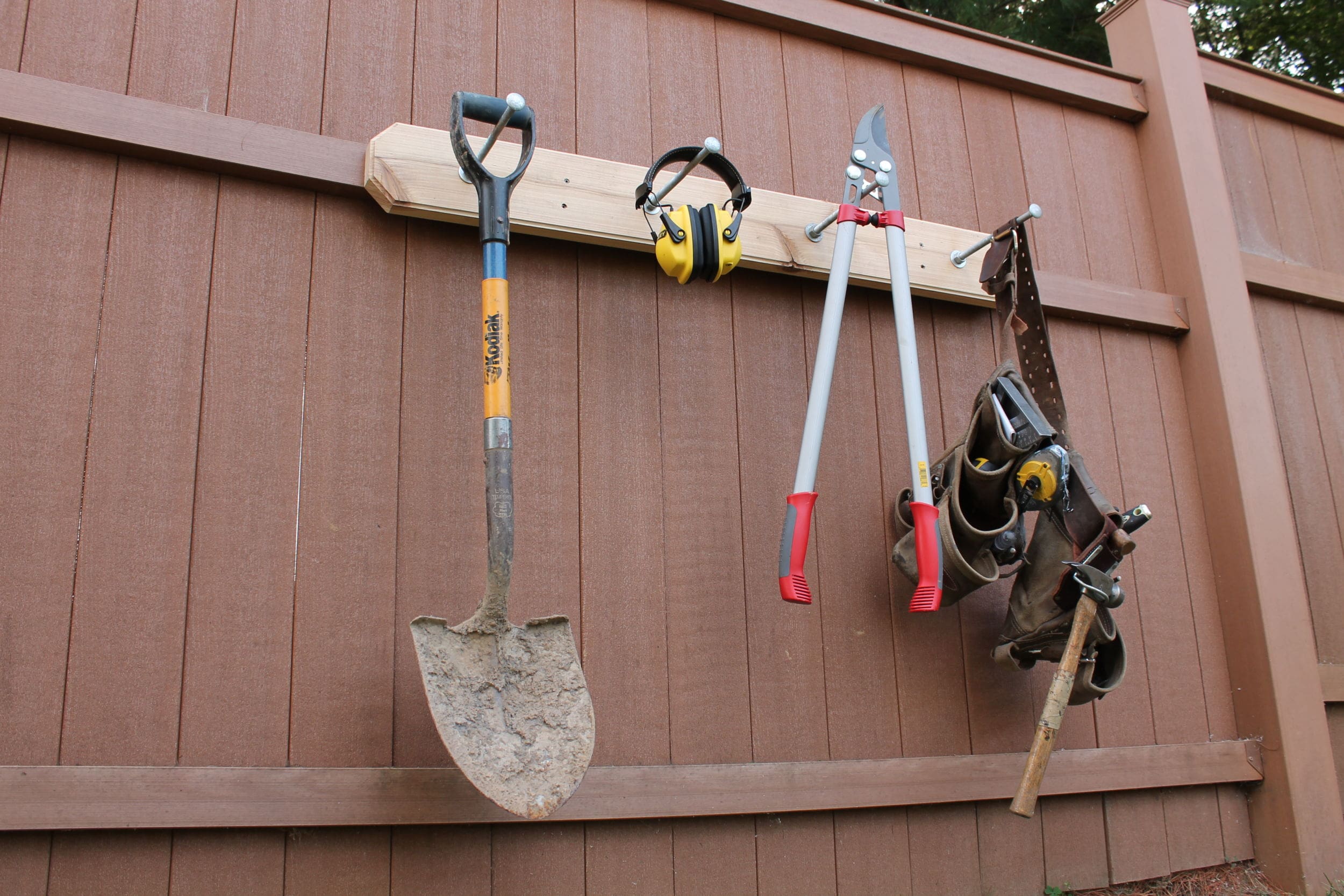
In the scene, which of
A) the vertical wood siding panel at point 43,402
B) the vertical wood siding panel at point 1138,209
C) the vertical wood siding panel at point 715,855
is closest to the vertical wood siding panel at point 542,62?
the vertical wood siding panel at point 43,402

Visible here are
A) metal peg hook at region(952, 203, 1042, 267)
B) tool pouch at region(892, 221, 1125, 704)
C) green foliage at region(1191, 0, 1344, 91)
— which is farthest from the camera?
green foliage at region(1191, 0, 1344, 91)

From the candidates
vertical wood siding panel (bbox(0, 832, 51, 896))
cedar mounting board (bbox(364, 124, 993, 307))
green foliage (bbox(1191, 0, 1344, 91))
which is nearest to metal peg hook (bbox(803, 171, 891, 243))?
cedar mounting board (bbox(364, 124, 993, 307))

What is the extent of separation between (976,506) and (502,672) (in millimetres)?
1099

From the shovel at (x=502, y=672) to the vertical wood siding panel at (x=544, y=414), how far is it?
22 centimetres

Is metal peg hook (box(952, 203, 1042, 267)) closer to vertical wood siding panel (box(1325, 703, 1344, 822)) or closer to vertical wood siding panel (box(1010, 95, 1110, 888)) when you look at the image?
vertical wood siding panel (box(1010, 95, 1110, 888))

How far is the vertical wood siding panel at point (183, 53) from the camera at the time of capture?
1.92 metres

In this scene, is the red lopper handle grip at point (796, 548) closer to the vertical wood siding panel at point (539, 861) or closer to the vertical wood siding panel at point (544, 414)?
the vertical wood siding panel at point (544, 414)

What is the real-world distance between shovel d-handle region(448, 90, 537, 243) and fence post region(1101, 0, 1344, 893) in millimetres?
2098

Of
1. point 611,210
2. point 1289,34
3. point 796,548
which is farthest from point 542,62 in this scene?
point 1289,34

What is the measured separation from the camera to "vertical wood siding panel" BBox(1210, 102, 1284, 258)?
10.9 ft

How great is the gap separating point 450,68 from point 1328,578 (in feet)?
9.25

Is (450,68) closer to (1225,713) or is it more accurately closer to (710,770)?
(710,770)

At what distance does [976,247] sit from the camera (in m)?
2.52

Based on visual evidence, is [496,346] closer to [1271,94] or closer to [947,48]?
[947,48]
